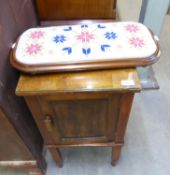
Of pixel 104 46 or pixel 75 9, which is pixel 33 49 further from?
pixel 75 9

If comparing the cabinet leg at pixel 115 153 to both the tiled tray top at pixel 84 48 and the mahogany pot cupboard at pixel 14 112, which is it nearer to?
the mahogany pot cupboard at pixel 14 112

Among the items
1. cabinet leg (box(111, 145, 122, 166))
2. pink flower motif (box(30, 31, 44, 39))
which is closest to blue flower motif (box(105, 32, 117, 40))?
pink flower motif (box(30, 31, 44, 39))

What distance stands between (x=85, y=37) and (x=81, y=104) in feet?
0.77

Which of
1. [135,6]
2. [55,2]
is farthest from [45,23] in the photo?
[135,6]

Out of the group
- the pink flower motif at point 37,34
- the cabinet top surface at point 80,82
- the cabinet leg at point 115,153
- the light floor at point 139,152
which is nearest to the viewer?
the cabinet top surface at point 80,82

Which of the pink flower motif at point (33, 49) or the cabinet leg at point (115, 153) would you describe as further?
the cabinet leg at point (115, 153)

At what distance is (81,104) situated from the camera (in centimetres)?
71

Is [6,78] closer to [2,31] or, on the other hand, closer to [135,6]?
[2,31]

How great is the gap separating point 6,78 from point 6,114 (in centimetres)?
12

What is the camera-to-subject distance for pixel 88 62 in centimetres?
63

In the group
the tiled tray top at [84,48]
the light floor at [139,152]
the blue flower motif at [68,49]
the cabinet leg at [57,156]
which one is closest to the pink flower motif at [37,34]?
the tiled tray top at [84,48]

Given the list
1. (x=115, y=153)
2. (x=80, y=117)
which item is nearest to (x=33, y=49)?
(x=80, y=117)

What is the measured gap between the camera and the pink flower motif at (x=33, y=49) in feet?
2.16

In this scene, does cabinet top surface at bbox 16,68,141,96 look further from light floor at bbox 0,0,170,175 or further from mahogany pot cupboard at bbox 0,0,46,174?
light floor at bbox 0,0,170,175
